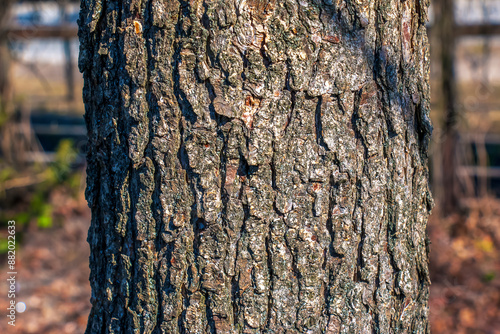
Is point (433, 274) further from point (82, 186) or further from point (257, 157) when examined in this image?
point (82, 186)

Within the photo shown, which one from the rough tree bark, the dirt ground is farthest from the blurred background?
the rough tree bark

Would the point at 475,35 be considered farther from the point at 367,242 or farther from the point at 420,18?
the point at 367,242

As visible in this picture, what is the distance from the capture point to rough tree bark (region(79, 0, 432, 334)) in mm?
1111

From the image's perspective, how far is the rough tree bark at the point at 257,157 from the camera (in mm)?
1111

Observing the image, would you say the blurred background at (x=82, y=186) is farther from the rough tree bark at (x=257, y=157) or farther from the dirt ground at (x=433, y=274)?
the rough tree bark at (x=257, y=157)

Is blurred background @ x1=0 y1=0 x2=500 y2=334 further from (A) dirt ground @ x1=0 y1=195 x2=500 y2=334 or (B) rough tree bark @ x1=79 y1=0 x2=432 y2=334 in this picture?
(B) rough tree bark @ x1=79 y1=0 x2=432 y2=334

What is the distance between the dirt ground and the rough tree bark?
8.55 feet

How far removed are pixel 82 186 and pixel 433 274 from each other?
15.1 feet

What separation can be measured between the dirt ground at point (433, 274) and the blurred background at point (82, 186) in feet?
0.03

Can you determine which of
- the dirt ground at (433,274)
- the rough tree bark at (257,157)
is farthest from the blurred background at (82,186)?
the rough tree bark at (257,157)

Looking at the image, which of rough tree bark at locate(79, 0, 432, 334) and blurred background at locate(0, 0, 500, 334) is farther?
blurred background at locate(0, 0, 500, 334)

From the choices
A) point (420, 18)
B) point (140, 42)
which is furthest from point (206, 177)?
point (420, 18)

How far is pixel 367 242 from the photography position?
4.00 feet

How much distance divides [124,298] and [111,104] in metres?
0.58
